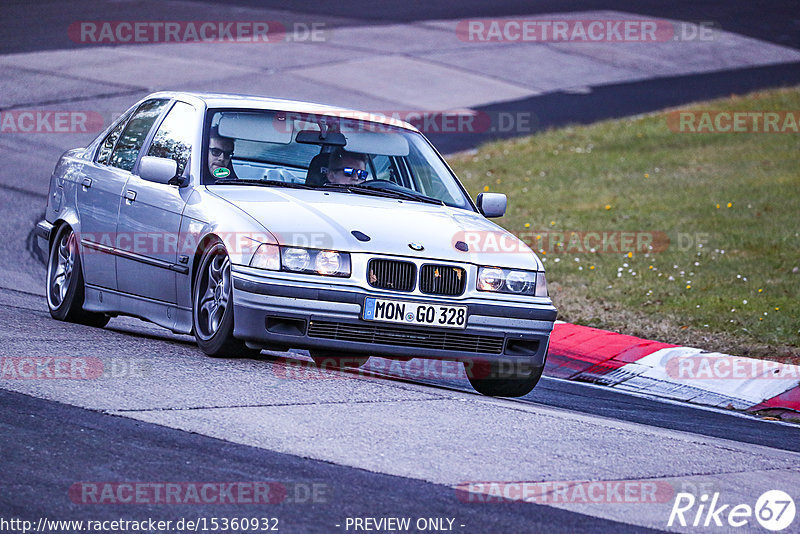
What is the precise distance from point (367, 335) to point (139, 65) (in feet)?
62.3

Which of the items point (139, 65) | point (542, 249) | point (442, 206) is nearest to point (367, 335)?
point (442, 206)

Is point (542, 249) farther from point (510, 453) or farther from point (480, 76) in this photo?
point (480, 76)

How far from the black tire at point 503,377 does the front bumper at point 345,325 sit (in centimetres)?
24

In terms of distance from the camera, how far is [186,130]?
27.4 ft

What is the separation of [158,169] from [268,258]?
1.21 metres

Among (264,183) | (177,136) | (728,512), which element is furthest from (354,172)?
(728,512)

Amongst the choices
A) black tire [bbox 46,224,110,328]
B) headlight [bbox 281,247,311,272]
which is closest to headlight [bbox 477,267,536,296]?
headlight [bbox 281,247,311,272]

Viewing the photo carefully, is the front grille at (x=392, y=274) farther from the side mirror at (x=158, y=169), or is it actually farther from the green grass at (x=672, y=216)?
the green grass at (x=672, y=216)

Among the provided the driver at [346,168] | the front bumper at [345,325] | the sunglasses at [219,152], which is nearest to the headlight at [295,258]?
the front bumper at [345,325]

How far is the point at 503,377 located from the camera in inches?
309

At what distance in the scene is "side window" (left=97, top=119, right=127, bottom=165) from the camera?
9.25 meters

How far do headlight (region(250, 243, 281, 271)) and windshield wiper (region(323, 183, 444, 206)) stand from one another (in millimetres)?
1127

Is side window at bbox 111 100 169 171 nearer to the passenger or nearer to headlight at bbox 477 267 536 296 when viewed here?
the passenger

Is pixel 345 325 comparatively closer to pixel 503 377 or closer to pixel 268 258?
pixel 268 258
